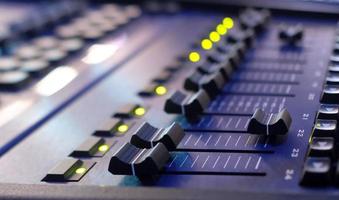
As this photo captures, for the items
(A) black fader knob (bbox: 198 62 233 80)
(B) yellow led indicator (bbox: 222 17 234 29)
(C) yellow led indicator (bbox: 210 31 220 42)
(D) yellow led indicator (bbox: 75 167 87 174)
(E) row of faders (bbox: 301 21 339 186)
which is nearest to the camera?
(E) row of faders (bbox: 301 21 339 186)

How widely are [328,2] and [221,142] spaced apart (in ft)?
2.51

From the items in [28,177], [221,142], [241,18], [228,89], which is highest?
[241,18]

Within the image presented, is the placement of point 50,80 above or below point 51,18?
below

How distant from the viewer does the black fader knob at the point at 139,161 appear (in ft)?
2.25

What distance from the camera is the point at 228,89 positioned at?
0.99 m

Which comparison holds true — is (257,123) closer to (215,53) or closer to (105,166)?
(105,166)

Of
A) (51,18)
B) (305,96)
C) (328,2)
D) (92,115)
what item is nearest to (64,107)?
(92,115)

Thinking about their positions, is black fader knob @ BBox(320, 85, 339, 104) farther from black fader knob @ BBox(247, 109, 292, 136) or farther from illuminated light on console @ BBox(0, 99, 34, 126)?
illuminated light on console @ BBox(0, 99, 34, 126)

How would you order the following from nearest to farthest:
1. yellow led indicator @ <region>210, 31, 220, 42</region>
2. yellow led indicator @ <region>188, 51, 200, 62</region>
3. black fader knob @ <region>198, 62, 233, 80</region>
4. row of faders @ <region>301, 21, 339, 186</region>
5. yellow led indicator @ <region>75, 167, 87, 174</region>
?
1. row of faders @ <region>301, 21, 339, 186</region>
2. yellow led indicator @ <region>75, 167, 87, 174</region>
3. black fader knob @ <region>198, 62, 233, 80</region>
4. yellow led indicator @ <region>188, 51, 200, 62</region>
5. yellow led indicator @ <region>210, 31, 220, 42</region>

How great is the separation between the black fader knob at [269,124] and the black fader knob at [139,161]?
118 millimetres

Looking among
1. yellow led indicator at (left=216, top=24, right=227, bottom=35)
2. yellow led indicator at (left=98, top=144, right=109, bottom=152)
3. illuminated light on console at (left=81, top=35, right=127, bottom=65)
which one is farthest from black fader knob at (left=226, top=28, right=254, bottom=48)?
yellow led indicator at (left=98, top=144, right=109, bottom=152)

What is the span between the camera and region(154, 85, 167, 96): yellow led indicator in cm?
102

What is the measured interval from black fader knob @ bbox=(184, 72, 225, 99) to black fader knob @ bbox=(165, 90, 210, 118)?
0.11ft

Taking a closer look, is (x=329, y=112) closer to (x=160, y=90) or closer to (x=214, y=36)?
(x=160, y=90)
